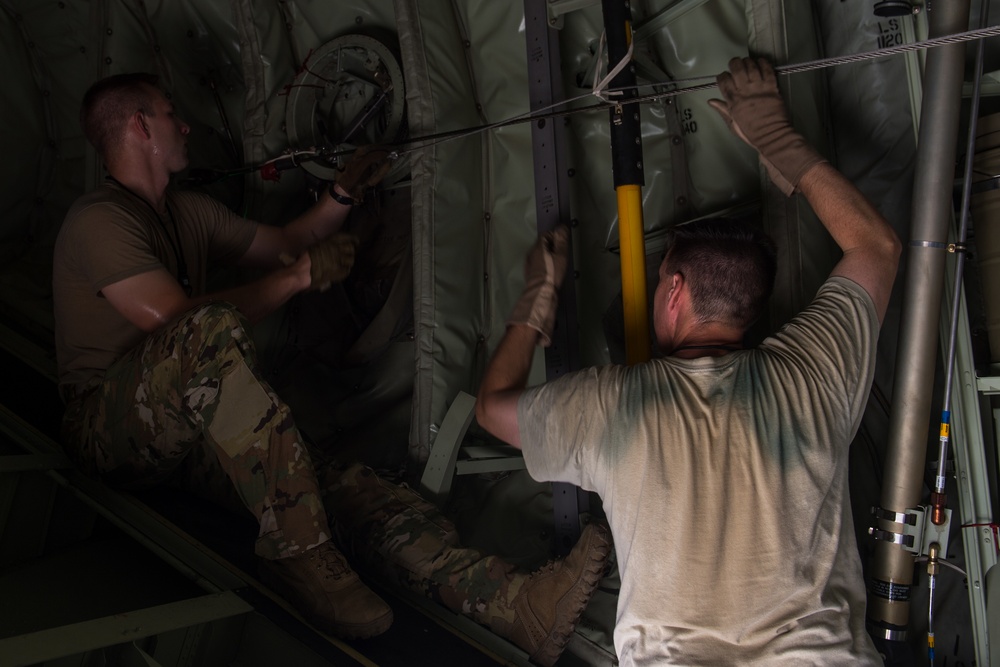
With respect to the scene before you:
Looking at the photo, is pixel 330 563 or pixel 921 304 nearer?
pixel 921 304

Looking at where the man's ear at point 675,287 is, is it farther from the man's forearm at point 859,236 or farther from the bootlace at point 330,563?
the bootlace at point 330,563

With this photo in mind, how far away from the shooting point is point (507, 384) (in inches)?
78.6

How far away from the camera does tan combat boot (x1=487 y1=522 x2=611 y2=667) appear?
2188 millimetres

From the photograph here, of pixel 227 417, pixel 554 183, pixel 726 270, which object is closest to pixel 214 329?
pixel 227 417

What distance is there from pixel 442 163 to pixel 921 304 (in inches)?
59.5

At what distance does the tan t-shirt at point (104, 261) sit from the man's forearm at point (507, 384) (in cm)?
116

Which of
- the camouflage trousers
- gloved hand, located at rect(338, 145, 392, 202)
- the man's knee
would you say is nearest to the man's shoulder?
the man's knee

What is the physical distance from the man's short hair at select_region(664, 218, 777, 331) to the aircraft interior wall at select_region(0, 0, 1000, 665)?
10.6 inches

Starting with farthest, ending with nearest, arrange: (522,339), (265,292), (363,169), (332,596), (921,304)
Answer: (363,169) → (265,292) → (332,596) → (522,339) → (921,304)

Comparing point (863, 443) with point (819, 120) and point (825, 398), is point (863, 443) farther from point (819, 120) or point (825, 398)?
point (819, 120)

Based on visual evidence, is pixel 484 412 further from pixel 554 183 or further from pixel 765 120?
pixel 765 120

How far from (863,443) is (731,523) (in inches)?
29.5

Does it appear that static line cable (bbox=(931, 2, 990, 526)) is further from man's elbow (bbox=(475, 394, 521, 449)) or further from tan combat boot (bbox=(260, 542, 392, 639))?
tan combat boot (bbox=(260, 542, 392, 639))

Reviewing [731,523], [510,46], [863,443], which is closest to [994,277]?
[863,443]
